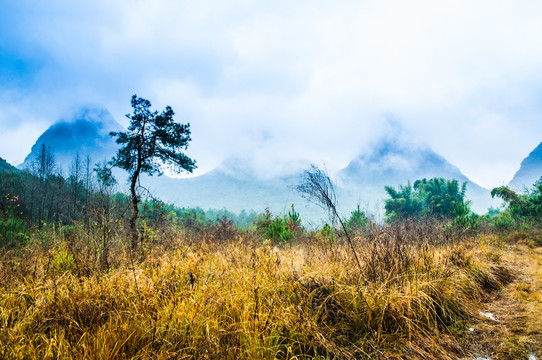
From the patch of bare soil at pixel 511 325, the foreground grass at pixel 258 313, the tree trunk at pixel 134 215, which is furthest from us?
the tree trunk at pixel 134 215

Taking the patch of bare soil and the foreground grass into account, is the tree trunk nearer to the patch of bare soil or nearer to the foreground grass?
the foreground grass

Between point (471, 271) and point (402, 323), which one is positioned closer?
point (402, 323)

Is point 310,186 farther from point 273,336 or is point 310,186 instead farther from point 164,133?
point 164,133

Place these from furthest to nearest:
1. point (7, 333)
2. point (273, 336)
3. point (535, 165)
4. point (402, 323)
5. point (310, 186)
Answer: point (535, 165) < point (310, 186) < point (402, 323) < point (7, 333) < point (273, 336)

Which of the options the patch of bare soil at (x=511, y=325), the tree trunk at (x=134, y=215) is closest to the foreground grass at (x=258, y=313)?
the patch of bare soil at (x=511, y=325)

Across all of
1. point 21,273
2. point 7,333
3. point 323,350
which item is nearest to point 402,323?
point 323,350

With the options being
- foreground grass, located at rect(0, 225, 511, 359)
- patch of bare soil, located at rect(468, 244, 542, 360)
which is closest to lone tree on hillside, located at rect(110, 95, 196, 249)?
foreground grass, located at rect(0, 225, 511, 359)

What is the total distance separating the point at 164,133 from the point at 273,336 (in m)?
6.83

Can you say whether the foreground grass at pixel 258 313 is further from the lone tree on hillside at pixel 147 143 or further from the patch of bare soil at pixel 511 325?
the lone tree on hillside at pixel 147 143

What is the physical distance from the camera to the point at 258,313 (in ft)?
7.83

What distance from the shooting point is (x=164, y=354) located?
1909 mm

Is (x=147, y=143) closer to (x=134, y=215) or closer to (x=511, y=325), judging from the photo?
(x=134, y=215)

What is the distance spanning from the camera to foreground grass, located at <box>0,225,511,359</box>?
2027 millimetres

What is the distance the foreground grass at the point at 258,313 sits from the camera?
2027 mm
